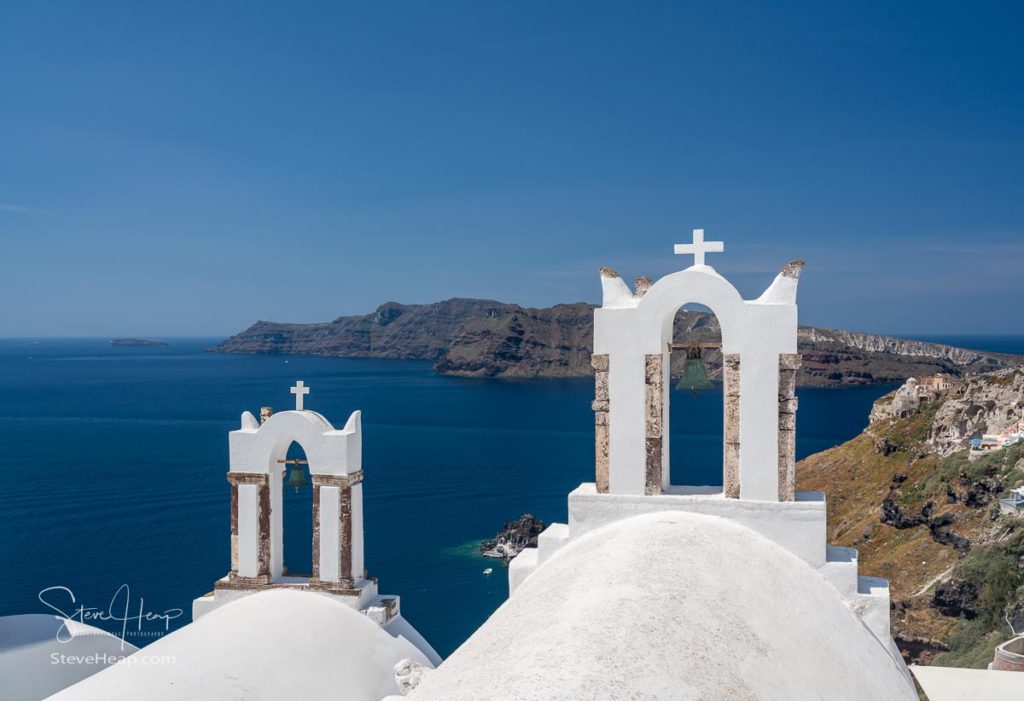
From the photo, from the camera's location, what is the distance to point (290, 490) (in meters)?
52.1

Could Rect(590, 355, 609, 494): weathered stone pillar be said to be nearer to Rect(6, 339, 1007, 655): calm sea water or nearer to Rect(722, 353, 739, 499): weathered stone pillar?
Rect(722, 353, 739, 499): weathered stone pillar

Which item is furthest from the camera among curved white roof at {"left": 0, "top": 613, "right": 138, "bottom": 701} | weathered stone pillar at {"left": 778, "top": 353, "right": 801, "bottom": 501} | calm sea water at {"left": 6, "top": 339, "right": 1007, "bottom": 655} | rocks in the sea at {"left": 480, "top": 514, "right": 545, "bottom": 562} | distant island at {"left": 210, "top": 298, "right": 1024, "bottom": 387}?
distant island at {"left": 210, "top": 298, "right": 1024, "bottom": 387}

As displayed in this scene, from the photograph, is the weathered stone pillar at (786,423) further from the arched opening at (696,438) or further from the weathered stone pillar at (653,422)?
the arched opening at (696,438)

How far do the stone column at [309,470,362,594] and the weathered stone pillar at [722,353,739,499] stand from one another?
13.5ft

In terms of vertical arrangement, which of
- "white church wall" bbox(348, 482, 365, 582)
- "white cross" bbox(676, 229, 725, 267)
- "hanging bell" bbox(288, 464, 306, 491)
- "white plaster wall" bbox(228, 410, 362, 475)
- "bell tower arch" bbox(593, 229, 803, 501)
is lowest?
"white church wall" bbox(348, 482, 365, 582)

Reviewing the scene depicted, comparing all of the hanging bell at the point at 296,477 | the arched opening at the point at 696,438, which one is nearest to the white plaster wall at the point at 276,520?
the hanging bell at the point at 296,477

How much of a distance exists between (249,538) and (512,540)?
35.8 meters

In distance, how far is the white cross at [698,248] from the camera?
7.45m

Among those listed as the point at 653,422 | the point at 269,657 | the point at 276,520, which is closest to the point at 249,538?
the point at 276,520

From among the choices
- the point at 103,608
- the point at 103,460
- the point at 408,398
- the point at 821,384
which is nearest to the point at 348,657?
the point at 103,608

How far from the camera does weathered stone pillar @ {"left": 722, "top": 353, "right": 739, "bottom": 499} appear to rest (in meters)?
7.15

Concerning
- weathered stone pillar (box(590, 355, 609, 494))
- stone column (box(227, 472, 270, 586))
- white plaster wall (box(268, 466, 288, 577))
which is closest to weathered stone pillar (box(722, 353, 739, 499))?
weathered stone pillar (box(590, 355, 609, 494))

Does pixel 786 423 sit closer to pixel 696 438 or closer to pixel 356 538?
pixel 356 538

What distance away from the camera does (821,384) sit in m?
138
